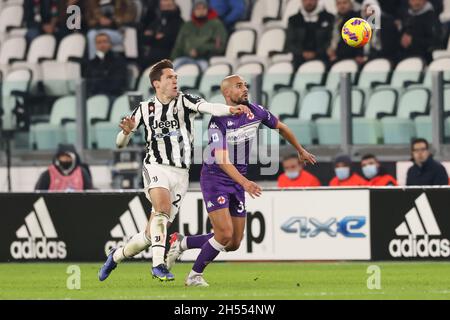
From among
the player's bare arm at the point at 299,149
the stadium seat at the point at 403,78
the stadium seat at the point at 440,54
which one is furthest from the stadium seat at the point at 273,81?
the player's bare arm at the point at 299,149

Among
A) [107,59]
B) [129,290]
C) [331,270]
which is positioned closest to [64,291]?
[129,290]

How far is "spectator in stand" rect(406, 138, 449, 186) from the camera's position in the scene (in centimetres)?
1803

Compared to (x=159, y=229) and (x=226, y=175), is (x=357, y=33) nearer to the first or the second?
(x=226, y=175)

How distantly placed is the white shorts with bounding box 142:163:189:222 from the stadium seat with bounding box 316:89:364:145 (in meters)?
5.78

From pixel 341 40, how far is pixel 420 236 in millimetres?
4909

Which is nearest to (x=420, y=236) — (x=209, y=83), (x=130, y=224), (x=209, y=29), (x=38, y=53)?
(x=130, y=224)

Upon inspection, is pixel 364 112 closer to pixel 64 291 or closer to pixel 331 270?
pixel 331 270

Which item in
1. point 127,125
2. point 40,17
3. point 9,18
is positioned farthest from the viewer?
point 9,18

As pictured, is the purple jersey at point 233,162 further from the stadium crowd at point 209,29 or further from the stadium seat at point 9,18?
the stadium seat at point 9,18

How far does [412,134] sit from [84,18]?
7.09m

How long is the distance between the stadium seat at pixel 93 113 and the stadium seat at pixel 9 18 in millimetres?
4992

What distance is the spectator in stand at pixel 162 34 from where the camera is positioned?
886 inches

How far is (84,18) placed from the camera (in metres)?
23.7

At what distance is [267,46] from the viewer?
22109 millimetres
